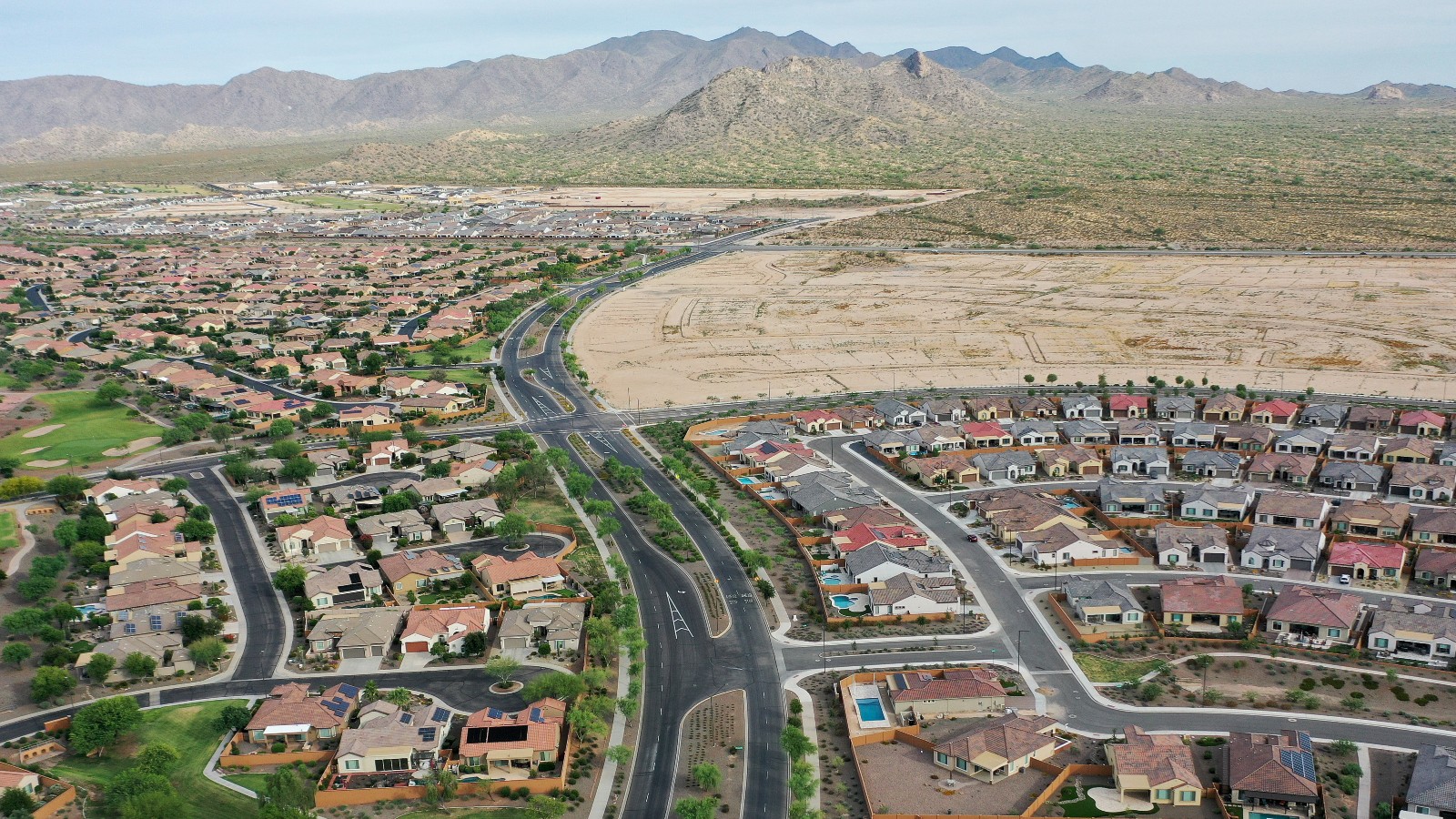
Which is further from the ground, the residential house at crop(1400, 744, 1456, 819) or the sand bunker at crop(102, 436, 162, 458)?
the sand bunker at crop(102, 436, 162, 458)

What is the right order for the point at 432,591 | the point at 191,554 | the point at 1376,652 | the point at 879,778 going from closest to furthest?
1. the point at 879,778
2. the point at 1376,652
3. the point at 432,591
4. the point at 191,554

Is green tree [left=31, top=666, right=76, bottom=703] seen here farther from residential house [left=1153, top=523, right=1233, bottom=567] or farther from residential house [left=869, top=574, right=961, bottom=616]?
residential house [left=1153, top=523, right=1233, bottom=567]

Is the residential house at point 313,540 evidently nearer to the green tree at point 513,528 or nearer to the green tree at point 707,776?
the green tree at point 513,528

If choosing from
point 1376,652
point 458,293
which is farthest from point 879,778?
point 458,293

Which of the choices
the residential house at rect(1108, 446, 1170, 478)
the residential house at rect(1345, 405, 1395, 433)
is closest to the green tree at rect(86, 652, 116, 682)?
the residential house at rect(1108, 446, 1170, 478)

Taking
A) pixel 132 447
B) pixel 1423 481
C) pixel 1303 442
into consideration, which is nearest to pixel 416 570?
pixel 132 447

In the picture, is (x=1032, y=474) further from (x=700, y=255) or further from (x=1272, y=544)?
(x=700, y=255)
